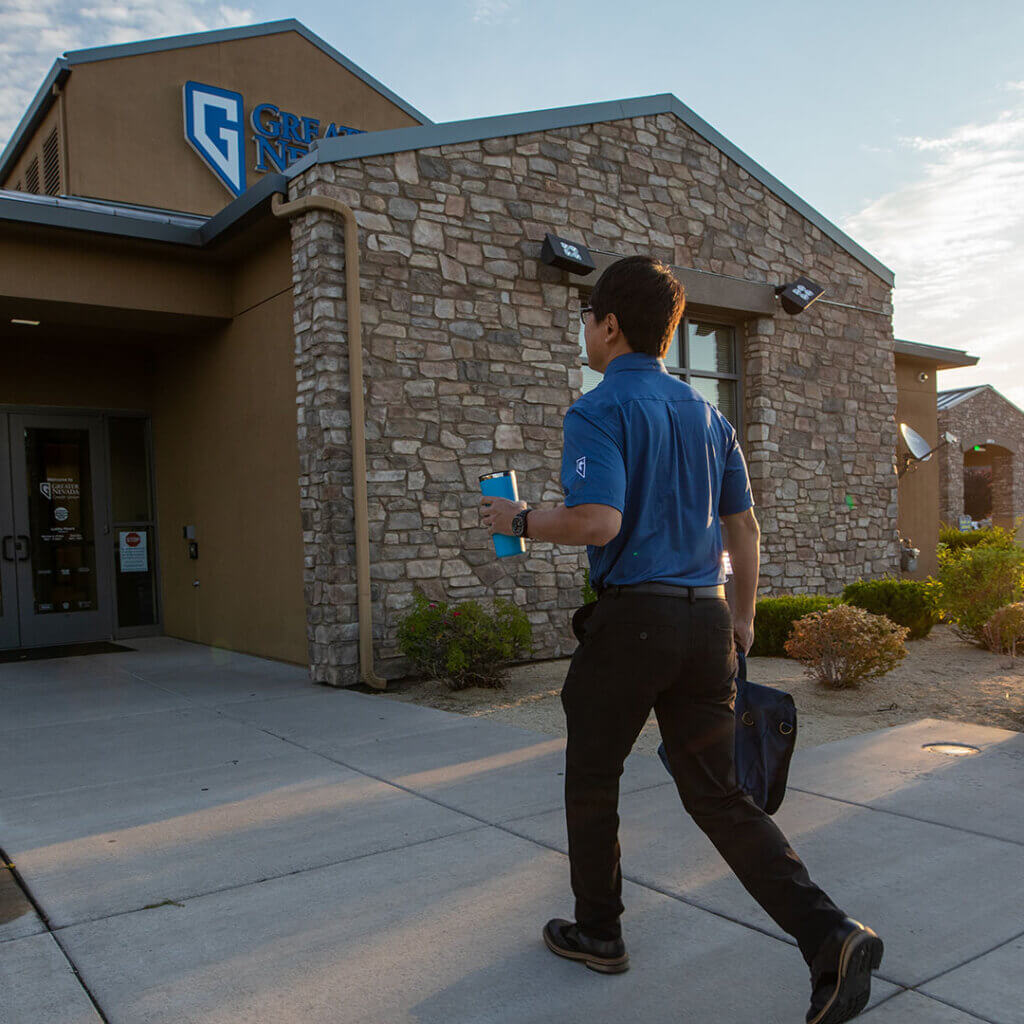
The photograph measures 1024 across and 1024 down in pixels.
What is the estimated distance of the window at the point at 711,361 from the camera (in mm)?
9977

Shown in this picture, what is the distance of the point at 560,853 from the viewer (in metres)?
3.59

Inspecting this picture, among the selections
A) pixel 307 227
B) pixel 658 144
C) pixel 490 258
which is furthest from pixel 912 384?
pixel 307 227

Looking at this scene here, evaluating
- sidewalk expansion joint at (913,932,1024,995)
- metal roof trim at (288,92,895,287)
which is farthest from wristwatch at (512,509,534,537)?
metal roof trim at (288,92,895,287)

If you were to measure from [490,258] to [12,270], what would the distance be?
4.13m

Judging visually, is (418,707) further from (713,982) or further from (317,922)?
(713,982)

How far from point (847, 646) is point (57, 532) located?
27.5 ft

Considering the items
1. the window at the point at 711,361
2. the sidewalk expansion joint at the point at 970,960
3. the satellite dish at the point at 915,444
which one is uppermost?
the window at the point at 711,361

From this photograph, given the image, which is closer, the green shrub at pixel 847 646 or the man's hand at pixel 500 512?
the man's hand at pixel 500 512

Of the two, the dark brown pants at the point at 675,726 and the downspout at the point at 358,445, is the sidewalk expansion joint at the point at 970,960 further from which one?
the downspout at the point at 358,445

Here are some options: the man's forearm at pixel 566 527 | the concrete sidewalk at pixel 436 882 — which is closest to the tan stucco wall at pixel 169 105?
the concrete sidewalk at pixel 436 882

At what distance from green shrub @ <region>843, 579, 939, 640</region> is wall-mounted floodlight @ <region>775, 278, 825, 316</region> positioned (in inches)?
131

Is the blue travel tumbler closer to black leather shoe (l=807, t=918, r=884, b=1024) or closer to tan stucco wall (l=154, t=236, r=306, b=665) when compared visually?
black leather shoe (l=807, t=918, r=884, b=1024)

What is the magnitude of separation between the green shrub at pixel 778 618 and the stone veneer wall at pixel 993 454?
570 inches

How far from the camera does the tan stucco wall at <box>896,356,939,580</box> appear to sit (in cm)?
1330
